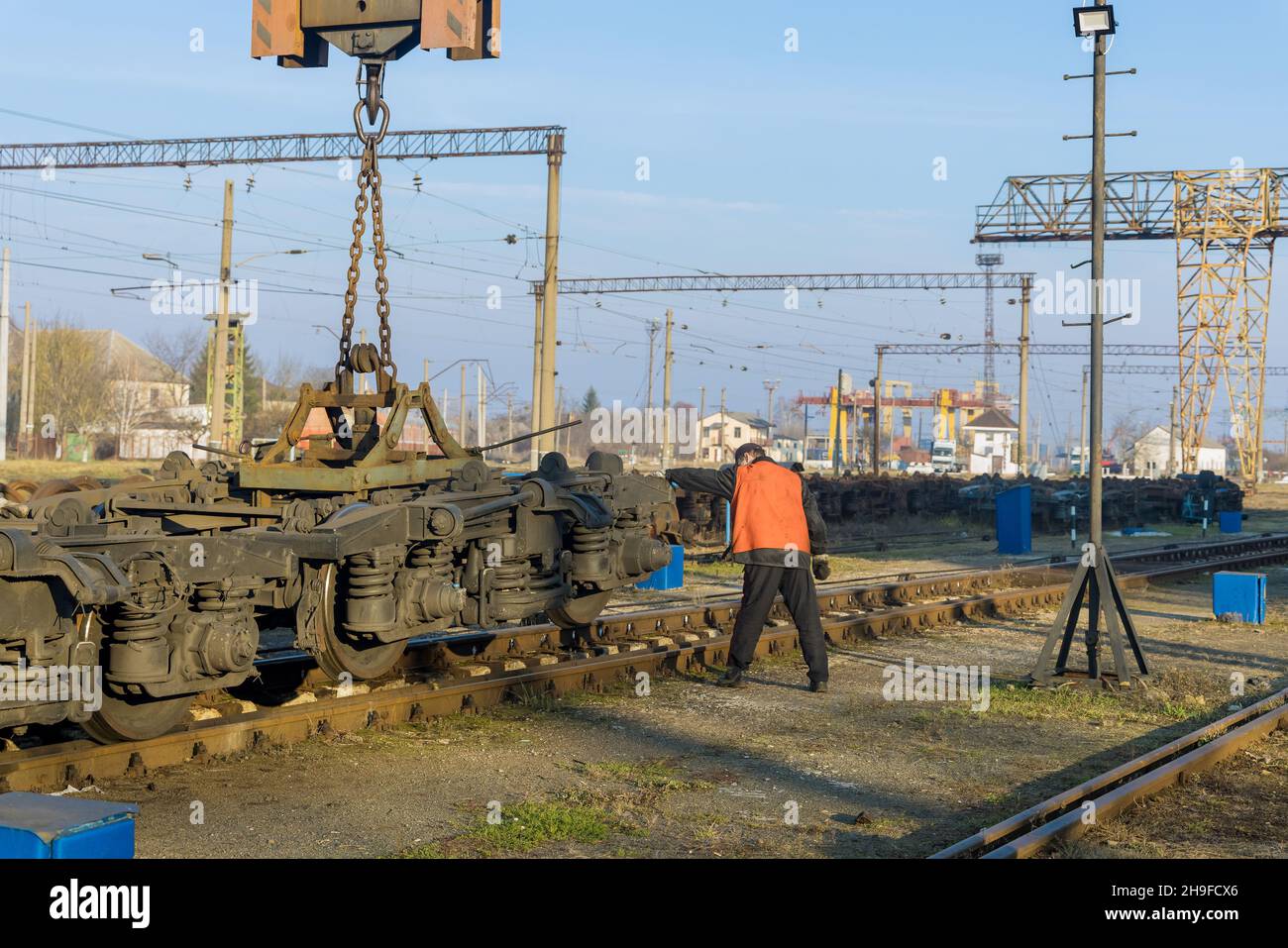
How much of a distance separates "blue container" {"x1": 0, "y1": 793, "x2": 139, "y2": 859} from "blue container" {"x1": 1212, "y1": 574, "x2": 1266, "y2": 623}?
13.5 metres

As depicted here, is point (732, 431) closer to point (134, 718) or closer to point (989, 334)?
point (989, 334)

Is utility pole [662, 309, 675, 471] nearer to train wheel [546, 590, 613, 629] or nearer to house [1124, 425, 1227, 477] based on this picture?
train wheel [546, 590, 613, 629]

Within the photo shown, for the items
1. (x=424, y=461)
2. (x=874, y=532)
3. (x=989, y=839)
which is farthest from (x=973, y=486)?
(x=989, y=839)

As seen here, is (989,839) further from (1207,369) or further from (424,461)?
(1207,369)

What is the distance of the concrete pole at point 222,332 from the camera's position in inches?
1123

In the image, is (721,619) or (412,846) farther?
(721,619)

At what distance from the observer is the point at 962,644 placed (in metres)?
12.8

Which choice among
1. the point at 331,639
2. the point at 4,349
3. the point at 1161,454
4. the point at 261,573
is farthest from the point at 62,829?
the point at 1161,454

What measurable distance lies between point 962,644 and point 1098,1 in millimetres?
5869

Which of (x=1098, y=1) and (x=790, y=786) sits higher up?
(x=1098, y=1)

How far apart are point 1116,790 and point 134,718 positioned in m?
5.05

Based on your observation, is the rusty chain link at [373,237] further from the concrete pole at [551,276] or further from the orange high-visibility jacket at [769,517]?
the concrete pole at [551,276]

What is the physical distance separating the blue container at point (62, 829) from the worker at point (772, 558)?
6613 mm

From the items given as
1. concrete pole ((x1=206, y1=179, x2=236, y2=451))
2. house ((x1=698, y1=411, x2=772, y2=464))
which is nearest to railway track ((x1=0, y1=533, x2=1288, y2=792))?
concrete pole ((x1=206, y1=179, x2=236, y2=451))
